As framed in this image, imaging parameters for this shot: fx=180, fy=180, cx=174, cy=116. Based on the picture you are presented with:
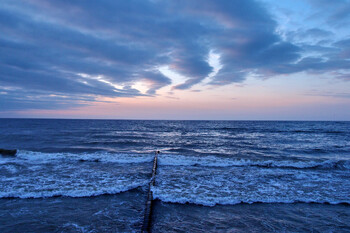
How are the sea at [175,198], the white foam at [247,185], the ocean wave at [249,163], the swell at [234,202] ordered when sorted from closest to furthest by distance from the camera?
the sea at [175,198] < the swell at [234,202] < the white foam at [247,185] < the ocean wave at [249,163]

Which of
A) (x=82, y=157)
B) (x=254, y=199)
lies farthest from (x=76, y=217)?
(x=82, y=157)

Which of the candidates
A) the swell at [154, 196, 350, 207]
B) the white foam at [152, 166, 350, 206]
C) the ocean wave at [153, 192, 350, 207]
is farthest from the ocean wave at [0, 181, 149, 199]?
the swell at [154, 196, 350, 207]

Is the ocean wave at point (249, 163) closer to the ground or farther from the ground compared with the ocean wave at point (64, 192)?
closer to the ground

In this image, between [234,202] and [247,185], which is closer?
[234,202]

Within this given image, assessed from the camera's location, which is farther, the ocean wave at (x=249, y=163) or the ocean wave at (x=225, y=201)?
the ocean wave at (x=249, y=163)

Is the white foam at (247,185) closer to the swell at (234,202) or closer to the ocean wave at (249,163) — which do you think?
the swell at (234,202)

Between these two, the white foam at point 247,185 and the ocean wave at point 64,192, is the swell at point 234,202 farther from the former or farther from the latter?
the ocean wave at point 64,192

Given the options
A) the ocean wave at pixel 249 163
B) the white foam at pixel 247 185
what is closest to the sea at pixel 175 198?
the white foam at pixel 247 185

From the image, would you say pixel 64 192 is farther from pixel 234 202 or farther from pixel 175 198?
pixel 234 202

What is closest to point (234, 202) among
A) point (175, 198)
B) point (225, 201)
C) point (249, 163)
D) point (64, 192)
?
point (225, 201)

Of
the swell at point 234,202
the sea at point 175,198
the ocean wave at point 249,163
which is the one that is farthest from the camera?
the ocean wave at point 249,163

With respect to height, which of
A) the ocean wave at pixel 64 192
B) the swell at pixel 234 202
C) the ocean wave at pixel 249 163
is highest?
the ocean wave at pixel 64 192

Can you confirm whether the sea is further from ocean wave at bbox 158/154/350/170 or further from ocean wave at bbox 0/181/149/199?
ocean wave at bbox 158/154/350/170

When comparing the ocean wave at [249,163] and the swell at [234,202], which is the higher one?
the swell at [234,202]
